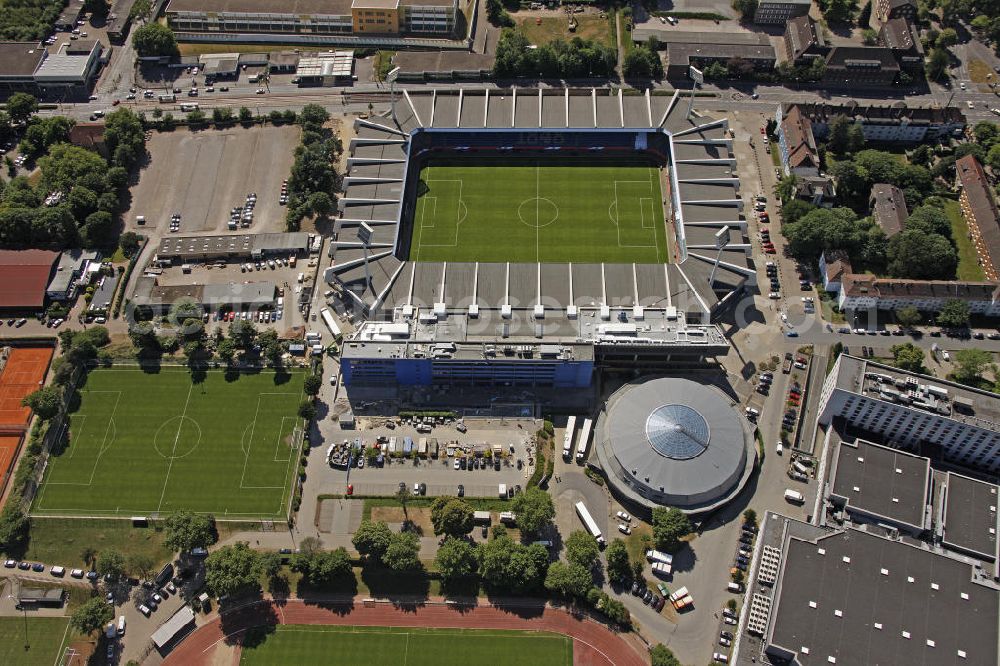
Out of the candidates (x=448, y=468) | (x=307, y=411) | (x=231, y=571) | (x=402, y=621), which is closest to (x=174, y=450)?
(x=307, y=411)

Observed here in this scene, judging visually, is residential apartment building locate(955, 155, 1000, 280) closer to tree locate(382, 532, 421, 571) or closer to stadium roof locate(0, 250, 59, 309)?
tree locate(382, 532, 421, 571)

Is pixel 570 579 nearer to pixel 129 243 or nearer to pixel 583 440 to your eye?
pixel 583 440

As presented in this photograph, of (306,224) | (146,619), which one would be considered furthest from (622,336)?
(146,619)

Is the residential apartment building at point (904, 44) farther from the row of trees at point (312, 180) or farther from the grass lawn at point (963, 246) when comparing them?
the row of trees at point (312, 180)

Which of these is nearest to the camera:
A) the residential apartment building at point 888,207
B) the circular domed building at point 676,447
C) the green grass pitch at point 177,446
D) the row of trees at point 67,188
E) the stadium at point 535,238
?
the circular domed building at point 676,447

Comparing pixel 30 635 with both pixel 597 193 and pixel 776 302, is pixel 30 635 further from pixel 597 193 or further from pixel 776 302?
pixel 776 302

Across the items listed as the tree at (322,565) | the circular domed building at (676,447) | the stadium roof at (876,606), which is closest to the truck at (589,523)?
the circular domed building at (676,447)

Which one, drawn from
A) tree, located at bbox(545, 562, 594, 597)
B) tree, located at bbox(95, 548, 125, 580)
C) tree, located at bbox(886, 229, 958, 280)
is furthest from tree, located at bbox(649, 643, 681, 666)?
tree, located at bbox(886, 229, 958, 280)

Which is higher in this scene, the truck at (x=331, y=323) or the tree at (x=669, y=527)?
the truck at (x=331, y=323)
